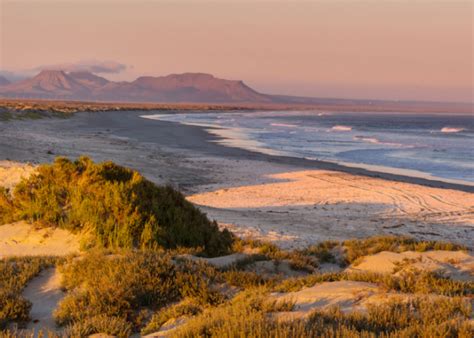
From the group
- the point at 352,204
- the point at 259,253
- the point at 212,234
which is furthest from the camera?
the point at 352,204

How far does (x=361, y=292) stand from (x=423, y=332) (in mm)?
1690

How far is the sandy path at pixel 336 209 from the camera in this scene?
39.5 ft

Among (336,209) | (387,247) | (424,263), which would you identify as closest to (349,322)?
(424,263)

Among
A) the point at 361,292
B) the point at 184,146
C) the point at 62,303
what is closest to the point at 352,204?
the point at 361,292

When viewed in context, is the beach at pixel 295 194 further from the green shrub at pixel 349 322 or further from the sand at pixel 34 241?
the green shrub at pixel 349 322

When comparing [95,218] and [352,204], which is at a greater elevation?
[95,218]

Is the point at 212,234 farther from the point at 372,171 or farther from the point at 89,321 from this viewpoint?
the point at 372,171

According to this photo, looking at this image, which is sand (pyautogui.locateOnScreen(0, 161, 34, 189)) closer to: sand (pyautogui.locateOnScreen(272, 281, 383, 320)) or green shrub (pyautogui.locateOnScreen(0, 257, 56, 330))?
green shrub (pyautogui.locateOnScreen(0, 257, 56, 330))

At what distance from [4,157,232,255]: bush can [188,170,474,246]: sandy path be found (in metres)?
2.20

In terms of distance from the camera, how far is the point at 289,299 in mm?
5312

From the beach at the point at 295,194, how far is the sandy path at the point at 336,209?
3cm

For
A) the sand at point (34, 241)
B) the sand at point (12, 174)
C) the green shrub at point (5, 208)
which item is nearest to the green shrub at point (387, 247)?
the sand at point (34, 241)

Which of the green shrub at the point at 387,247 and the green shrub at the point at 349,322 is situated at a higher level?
the green shrub at the point at 349,322

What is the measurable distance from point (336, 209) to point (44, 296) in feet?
34.3
